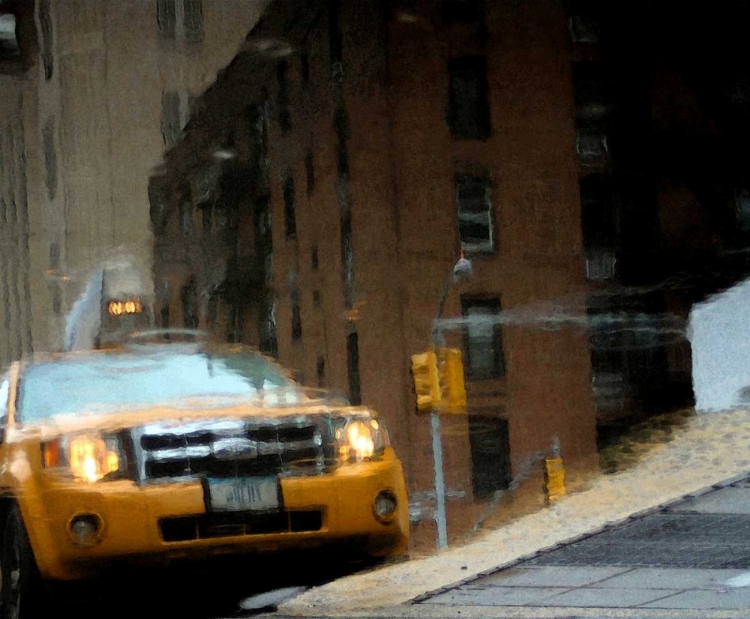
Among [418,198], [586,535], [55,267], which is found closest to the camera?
[586,535]

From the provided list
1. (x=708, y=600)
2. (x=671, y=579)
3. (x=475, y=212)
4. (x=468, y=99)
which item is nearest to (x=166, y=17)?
(x=468, y=99)

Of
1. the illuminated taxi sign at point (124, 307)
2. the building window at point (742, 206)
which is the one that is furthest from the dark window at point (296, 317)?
the building window at point (742, 206)

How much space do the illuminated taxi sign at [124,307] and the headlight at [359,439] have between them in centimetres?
299

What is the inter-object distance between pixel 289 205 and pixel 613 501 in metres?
3.12

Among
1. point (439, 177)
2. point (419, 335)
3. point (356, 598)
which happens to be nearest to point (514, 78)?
point (439, 177)

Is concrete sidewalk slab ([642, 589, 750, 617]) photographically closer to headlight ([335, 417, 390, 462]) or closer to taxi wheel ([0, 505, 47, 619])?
headlight ([335, 417, 390, 462])

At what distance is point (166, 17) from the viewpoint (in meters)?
7.06

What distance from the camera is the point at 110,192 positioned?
704 cm

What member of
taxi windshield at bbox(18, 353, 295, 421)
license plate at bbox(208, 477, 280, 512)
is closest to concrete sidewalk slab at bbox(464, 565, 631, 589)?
taxi windshield at bbox(18, 353, 295, 421)

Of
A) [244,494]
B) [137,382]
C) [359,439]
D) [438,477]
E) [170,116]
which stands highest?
[170,116]

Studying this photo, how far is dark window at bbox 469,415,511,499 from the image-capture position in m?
7.66

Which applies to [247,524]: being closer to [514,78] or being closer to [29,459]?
[29,459]

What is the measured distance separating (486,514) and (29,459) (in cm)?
425

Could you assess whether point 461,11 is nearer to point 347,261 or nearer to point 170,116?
point 347,261
